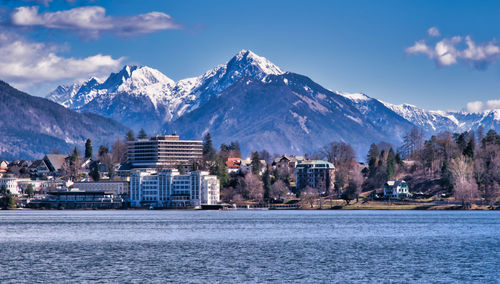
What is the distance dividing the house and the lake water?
279 feet

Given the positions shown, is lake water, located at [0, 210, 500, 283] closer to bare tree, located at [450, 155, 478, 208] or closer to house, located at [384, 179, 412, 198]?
bare tree, located at [450, 155, 478, 208]

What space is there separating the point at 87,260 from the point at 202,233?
34620mm

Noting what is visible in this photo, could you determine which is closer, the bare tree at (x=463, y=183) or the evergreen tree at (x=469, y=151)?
the bare tree at (x=463, y=183)

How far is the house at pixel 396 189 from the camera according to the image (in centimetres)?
19188

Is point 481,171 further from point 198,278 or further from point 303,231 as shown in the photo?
point 198,278

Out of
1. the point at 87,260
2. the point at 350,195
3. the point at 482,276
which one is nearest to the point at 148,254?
the point at 87,260

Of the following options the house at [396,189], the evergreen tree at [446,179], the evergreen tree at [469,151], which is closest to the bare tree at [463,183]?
the evergreen tree at [446,179]

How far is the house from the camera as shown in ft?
630

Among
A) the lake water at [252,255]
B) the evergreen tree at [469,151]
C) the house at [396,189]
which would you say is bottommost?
the lake water at [252,255]

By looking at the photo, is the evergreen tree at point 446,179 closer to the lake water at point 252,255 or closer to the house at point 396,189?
the house at point 396,189

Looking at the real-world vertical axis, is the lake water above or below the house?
below

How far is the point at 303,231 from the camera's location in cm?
10275

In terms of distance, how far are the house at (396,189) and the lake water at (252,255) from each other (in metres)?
85.0

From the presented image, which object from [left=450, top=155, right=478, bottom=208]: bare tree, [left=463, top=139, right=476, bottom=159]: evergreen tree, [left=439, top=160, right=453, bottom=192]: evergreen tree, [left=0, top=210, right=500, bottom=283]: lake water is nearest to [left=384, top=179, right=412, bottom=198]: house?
[left=439, top=160, right=453, bottom=192]: evergreen tree
